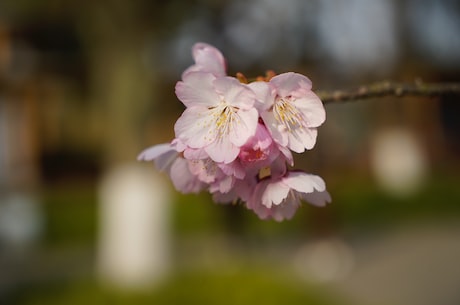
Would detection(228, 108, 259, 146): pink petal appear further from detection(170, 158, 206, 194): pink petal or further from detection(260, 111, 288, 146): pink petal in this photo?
detection(170, 158, 206, 194): pink petal

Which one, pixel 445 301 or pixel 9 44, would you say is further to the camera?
pixel 9 44

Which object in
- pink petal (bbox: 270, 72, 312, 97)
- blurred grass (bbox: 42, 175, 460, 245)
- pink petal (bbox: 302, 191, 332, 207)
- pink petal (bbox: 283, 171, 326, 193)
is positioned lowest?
blurred grass (bbox: 42, 175, 460, 245)

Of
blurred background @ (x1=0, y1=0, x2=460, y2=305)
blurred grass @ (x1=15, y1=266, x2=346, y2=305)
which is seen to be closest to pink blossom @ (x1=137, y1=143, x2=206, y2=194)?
blurred background @ (x1=0, y1=0, x2=460, y2=305)

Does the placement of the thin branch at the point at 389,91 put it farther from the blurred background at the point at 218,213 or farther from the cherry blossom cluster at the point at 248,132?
the blurred background at the point at 218,213

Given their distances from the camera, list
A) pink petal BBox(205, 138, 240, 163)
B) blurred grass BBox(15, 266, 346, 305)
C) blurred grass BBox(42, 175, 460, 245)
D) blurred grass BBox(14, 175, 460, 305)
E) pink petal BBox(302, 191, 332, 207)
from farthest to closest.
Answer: blurred grass BBox(42, 175, 460, 245) < blurred grass BBox(14, 175, 460, 305) < blurred grass BBox(15, 266, 346, 305) < pink petal BBox(302, 191, 332, 207) < pink petal BBox(205, 138, 240, 163)

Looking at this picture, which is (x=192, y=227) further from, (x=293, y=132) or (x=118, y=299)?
(x=293, y=132)

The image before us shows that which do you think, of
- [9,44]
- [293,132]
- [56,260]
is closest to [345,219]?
[56,260]
